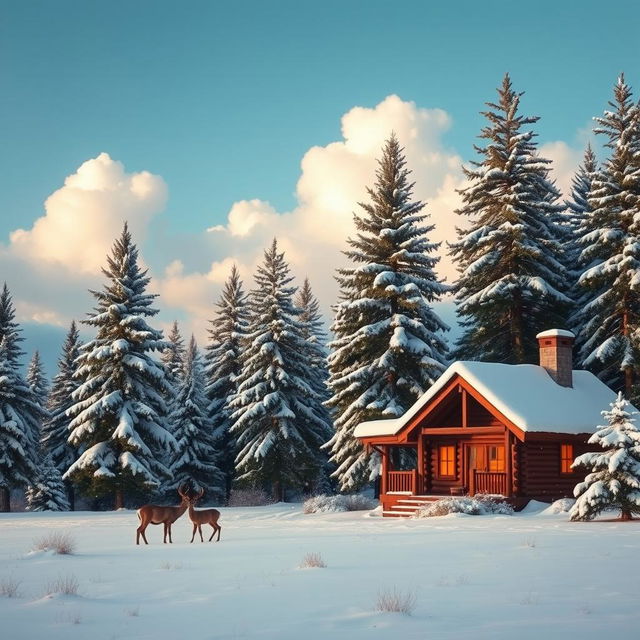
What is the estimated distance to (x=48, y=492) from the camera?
158ft

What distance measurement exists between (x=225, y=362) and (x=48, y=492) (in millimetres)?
13023

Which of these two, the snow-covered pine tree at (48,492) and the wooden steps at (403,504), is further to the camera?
the snow-covered pine tree at (48,492)

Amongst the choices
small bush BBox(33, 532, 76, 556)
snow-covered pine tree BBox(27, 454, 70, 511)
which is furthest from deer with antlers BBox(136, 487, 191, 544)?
snow-covered pine tree BBox(27, 454, 70, 511)

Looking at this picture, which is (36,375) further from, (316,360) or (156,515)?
(156,515)

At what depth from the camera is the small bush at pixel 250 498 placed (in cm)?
4425

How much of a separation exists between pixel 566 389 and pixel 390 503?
Answer: 815cm

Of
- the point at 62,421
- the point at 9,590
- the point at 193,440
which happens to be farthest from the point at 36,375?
the point at 9,590

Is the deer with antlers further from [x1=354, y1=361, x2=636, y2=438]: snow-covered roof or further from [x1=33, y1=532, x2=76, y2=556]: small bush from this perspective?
[x1=354, y1=361, x2=636, y2=438]: snow-covered roof

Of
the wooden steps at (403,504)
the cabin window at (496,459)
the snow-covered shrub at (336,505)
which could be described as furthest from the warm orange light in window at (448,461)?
the snow-covered shrub at (336,505)

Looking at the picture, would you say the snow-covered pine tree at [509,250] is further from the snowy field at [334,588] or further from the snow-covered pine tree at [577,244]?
the snowy field at [334,588]

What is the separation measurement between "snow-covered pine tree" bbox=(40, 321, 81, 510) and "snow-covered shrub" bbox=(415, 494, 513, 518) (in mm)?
30079

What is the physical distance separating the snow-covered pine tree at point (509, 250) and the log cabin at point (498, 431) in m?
4.58

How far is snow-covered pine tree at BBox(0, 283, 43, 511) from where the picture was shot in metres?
43.1

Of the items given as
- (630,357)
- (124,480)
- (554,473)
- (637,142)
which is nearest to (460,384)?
(554,473)
